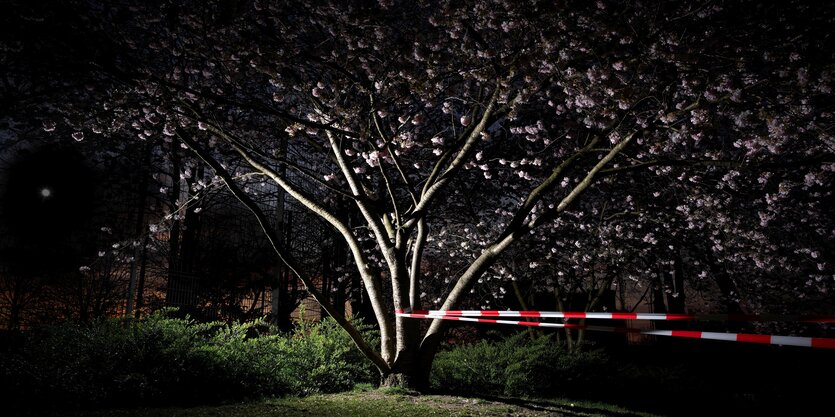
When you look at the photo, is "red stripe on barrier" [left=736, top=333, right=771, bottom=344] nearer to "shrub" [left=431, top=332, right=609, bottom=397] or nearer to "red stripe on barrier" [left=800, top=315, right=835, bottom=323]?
"red stripe on barrier" [left=800, top=315, right=835, bottom=323]

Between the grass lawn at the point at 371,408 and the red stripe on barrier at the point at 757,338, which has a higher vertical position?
the red stripe on barrier at the point at 757,338

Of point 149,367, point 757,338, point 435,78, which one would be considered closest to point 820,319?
point 757,338

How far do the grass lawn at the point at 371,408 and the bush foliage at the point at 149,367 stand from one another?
1.64 feet

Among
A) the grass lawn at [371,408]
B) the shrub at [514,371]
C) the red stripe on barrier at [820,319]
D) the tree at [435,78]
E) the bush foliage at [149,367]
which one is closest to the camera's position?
the red stripe on barrier at [820,319]

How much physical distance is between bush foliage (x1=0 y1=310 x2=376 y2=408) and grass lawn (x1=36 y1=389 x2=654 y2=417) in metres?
0.50

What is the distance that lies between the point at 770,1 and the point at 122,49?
277 inches

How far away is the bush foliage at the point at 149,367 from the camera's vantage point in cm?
561

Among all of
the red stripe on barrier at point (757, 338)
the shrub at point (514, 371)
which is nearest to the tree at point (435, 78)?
the shrub at point (514, 371)

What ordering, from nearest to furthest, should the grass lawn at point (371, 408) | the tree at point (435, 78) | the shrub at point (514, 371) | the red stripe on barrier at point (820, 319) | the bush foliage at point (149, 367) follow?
the red stripe on barrier at point (820, 319), the grass lawn at point (371, 408), the bush foliage at point (149, 367), the tree at point (435, 78), the shrub at point (514, 371)

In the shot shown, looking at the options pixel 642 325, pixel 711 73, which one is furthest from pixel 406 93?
pixel 642 325

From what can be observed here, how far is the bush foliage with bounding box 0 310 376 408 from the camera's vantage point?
18.4ft

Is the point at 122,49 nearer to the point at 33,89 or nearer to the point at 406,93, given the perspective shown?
the point at 33,89

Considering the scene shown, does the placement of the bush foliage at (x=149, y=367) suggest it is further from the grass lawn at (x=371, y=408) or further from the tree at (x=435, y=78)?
the tree at (x=435, y=78)

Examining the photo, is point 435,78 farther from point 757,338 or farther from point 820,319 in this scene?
point 820,319
